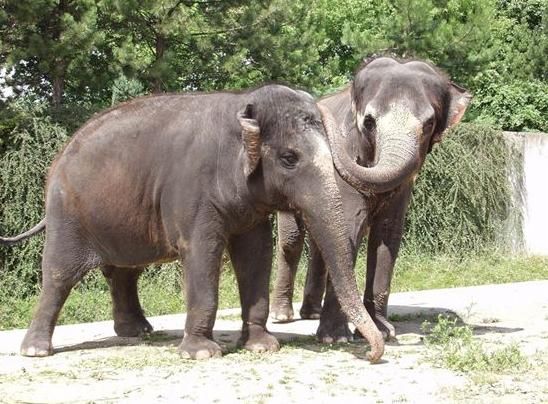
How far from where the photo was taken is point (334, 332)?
783cm

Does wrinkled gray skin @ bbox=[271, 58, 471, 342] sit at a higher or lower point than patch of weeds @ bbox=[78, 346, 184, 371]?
higher

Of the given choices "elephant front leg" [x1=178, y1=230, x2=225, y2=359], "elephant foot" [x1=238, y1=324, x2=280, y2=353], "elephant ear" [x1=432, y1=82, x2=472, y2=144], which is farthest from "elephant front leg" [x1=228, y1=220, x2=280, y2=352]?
"elephant ear" [x1=432, y1=82, x2=472, y2=144]

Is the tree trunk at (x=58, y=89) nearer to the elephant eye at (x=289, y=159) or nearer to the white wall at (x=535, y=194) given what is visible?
the elephant eye at (x=289, y=159)

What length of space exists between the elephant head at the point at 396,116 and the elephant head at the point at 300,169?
207mm

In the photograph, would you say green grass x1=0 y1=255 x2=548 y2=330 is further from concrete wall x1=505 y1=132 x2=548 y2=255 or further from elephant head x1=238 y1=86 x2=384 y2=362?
elephant head x1=238 y1=86 x2=384 y2=362

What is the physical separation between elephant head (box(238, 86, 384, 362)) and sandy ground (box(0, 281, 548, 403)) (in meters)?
0.52

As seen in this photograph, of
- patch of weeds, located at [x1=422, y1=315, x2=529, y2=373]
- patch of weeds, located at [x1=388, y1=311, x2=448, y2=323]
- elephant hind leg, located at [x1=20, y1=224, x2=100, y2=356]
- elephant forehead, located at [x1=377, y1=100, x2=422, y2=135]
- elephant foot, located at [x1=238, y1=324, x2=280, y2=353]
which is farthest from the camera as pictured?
patch of weeds, located at [x1=388, y1=311, x2=448, y2=323]

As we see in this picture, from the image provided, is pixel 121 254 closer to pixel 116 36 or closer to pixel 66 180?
pixel 66 180

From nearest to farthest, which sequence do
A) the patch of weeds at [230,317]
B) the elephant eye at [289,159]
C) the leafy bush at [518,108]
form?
the elephant eye at [289,159]
the patch of weeds at [230,317]
the leafy bush at [518,108]

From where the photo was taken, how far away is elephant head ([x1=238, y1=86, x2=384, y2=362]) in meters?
6.83

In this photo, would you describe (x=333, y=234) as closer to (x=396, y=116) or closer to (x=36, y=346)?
(x=396, y=116)

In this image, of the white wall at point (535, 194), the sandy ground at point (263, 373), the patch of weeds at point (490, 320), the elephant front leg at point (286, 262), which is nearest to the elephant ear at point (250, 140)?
the sandy ground at point (263, 373)

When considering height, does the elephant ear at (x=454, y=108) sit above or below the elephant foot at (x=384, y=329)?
above

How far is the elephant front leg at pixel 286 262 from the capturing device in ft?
31.8
